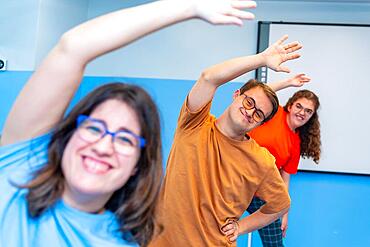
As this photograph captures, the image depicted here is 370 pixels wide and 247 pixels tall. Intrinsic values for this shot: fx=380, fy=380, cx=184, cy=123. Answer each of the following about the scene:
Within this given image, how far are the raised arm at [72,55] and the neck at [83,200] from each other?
6.2 inches

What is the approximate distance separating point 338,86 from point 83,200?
2424 mm

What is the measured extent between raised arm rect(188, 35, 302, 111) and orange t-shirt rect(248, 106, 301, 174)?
963 millimetres

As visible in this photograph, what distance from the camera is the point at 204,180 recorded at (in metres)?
1.46

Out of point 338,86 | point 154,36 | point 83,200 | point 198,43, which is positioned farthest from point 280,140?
point 83,200

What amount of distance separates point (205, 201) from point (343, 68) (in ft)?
6.25

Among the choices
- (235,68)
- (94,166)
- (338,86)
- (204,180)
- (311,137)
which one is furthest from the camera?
(338,86)

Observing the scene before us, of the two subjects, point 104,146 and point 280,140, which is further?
point 280,140

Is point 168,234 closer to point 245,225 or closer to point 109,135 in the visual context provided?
point 245,225

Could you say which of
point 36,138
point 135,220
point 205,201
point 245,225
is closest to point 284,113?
point 245,225

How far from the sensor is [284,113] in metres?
2.39

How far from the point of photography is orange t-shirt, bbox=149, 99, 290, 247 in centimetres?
145

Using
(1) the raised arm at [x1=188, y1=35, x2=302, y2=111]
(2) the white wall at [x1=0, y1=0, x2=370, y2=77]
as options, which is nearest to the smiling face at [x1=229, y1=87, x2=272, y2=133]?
(1) the raised arm at [x1=188, y1=35, x2=302, y2=111]

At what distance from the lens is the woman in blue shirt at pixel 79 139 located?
0.81 metres

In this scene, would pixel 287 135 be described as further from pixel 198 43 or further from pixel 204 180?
pixel 198 43
